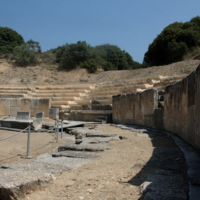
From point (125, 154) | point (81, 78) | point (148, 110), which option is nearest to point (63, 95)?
point (81, 78)

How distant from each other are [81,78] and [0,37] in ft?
71.1

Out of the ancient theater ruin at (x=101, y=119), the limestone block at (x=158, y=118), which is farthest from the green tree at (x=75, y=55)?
the limestone block at (x=158, y=118)

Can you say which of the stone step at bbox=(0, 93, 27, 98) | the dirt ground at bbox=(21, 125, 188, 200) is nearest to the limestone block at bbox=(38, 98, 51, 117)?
the stone step at bbox=(0, 93, 27, 98)

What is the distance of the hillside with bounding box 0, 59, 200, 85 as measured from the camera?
19.6 meters

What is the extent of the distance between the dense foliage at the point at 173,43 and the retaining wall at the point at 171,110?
1497 centimetres

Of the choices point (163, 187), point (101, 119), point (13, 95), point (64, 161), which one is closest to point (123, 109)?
point (101, 119)

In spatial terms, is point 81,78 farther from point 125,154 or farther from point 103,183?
point 103,183

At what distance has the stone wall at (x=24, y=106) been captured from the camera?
14.1 meters

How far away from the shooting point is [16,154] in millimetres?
5102

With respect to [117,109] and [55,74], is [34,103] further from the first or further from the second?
[55,74]

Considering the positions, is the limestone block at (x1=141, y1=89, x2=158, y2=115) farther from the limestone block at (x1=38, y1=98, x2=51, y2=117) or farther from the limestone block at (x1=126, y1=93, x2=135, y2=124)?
the limestone block at (x1=38, y1=98, x2=51, y2=117)

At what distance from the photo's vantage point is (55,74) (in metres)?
25.3

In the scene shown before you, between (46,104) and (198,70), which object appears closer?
(198,70)

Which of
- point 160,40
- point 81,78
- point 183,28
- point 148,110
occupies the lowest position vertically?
point 148,110
